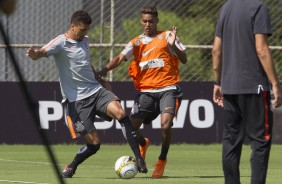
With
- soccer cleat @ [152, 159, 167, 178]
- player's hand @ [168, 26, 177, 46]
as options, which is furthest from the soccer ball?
player's hand @ [168, 26, 177, 46]

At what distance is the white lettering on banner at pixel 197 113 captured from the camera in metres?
18.4

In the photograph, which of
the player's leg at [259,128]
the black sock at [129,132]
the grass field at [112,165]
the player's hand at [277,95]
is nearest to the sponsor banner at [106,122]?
the grass field at [112,165]

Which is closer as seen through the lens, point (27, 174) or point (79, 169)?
point (27, 174)

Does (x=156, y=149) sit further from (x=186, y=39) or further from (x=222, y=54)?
(x=222, y=54)

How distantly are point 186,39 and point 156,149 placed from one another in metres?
3.18

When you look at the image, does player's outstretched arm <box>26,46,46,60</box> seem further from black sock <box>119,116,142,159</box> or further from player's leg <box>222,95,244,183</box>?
player's leg <box>222,95,244,183</box>

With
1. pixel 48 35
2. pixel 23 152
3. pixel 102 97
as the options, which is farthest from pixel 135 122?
pixel 48 35

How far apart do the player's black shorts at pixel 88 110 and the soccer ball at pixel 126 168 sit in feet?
2.43

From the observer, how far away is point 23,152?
1653 centimetres

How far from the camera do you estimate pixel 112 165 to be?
13789 mm

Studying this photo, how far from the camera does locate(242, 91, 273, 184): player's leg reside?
792cm

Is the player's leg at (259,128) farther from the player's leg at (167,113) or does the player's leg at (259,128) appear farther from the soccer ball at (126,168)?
the player's leg at (167,113)

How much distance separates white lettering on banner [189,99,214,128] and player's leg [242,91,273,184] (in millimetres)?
10390

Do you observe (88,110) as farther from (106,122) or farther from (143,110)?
(106,122)
